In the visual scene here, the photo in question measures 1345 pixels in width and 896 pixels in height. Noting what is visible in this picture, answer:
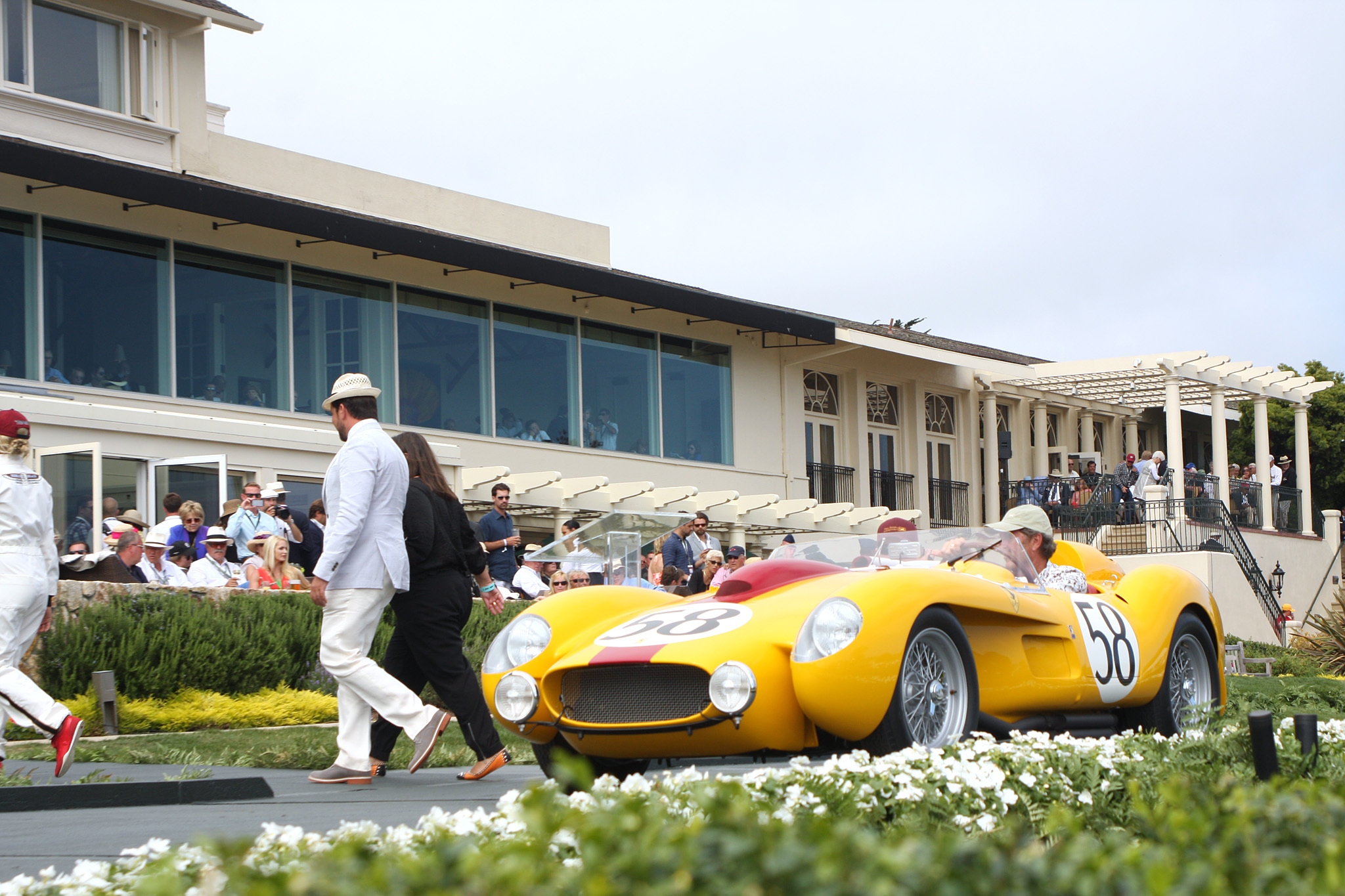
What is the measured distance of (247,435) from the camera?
59.7 ft

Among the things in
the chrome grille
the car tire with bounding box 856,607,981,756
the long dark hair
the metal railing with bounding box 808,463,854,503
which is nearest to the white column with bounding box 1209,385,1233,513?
the metal railing with bounding box 808,463,854,503

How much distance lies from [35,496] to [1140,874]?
674 centimetres

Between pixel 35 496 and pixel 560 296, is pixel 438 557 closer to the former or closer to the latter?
pixel 35 496

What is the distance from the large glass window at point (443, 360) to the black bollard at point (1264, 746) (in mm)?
18939

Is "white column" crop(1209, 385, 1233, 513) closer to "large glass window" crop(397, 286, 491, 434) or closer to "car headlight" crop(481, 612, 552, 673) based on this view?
"large glass window" crop(397, 286, 491, 434)

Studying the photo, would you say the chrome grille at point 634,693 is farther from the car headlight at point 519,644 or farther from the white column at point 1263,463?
the white column at point 1263,463

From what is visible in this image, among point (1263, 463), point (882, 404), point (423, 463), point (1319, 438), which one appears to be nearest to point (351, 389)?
point (423, 463)

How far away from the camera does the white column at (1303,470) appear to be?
3556 cm

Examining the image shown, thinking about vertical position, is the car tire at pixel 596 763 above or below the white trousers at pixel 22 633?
below

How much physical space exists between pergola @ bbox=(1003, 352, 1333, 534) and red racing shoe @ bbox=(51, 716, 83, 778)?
1054 inches

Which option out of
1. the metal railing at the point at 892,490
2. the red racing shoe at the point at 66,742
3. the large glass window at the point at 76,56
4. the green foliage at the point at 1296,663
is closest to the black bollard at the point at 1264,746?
the red racing shoe at the point at 66,742

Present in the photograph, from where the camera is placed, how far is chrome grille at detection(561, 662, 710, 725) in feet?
19.9

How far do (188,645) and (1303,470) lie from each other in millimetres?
31961

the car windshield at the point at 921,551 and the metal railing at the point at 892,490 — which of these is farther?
the metal railing at the point at 892,490
